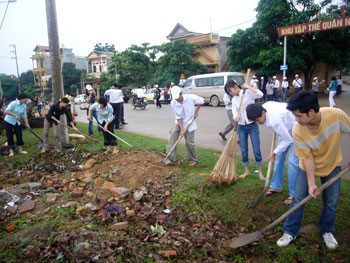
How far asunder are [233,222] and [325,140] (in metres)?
1.57

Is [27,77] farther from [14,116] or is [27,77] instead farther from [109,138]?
[109,138]

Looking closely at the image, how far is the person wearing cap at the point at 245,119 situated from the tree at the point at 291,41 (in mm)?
14699

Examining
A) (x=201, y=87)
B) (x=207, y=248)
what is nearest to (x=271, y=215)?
(x=207, y=248)

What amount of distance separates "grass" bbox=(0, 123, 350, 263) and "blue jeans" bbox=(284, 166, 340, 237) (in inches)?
7.7

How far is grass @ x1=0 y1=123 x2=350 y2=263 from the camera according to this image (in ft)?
9.57

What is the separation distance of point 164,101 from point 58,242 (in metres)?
19.5

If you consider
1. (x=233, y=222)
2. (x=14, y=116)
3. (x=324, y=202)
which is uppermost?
(x=14, y=116)

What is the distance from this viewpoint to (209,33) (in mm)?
27703

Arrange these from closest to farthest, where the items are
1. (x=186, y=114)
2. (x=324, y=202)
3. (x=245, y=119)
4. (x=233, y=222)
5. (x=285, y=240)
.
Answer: (x=324, y=202) < (x=285, y=240) < (x=233, y=222) < (x=245, y=119) < (x=186, y=114)

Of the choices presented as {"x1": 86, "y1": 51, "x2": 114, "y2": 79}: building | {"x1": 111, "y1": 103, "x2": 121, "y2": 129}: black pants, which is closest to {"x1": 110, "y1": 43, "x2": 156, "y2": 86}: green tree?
{"x1": 86, "y1": 51, "x2": 114, "y2": 79}: building

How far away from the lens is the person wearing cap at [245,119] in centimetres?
421

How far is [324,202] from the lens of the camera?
2.80 metres

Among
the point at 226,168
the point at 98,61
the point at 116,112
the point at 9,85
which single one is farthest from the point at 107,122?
the point at 9,85

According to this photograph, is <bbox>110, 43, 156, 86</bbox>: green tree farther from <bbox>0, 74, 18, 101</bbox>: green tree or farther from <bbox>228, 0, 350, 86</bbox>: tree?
<bbox>0, 74, 18, 101</bbox>: green tree
